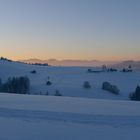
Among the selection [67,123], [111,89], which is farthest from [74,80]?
[67,123]

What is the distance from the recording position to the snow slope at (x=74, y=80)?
6488cm

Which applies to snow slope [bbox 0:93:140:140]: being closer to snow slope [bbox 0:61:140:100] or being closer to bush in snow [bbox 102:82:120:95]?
snow slope [bbox 0:61:140:100]

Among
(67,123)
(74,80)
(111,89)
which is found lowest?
(111,89)

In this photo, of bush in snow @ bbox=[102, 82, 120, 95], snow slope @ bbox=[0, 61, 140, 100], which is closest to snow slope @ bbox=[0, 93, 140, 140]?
snow slope @ bbox=[0, 61, 140, 100]

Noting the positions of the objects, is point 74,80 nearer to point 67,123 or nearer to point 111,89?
point 111,89

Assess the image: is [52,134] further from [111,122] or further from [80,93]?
[80,93]

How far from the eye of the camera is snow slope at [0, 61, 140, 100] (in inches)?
2554

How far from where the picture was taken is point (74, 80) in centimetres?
7981

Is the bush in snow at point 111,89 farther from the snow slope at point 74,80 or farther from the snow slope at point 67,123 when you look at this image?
the snow slope at point 67,123

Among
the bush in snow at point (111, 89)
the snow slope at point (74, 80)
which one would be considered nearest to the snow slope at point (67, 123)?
the snow slope at point (74, 80)

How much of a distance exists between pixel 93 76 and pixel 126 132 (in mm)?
78189

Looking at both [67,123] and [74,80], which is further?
[74,80]

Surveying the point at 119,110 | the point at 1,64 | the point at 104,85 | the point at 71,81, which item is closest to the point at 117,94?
the point at 104,85

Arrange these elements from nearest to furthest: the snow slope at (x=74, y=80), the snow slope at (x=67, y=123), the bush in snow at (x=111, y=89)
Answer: the snow slope at (x=67, y=123) < the snow slope at (x=74, y=80) < the bush in snow at (x=111, y=89)
